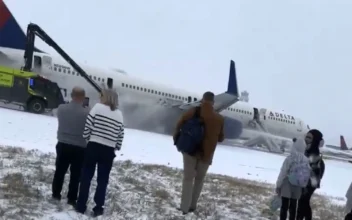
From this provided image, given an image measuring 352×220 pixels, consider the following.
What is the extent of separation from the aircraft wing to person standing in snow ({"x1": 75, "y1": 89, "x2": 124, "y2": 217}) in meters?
27.8

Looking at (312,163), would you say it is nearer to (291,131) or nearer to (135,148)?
(135,148)

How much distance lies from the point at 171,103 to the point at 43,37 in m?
9.21

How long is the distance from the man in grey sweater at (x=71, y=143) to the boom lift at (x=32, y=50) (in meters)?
20.7

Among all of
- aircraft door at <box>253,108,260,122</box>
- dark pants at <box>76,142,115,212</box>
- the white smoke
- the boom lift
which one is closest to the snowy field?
dark pants at <box>76,142,115,212</box>

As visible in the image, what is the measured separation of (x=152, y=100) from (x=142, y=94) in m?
0.75

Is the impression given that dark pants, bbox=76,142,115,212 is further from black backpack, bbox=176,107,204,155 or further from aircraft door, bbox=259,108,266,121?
aircraft door, bbox=259,108,266,121

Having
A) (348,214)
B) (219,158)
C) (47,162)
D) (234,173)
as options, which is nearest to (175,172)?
(47,162)

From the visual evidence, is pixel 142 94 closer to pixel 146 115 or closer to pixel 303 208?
pixel 146 115

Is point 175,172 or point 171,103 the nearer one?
point 175,172

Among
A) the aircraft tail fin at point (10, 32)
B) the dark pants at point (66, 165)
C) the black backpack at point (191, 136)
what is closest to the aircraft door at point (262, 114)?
the aircraft tail fin at point (10, 32)

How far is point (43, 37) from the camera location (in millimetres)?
29875

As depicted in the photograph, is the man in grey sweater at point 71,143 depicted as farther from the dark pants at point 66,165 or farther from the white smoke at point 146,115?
the white smoke at point 146,115

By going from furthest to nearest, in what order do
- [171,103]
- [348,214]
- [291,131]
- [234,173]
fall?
[291,131] < [171,103] < [234,173] < [348,214]

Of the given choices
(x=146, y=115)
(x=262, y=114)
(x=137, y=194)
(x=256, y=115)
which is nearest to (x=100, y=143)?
(x=137, y=194)
